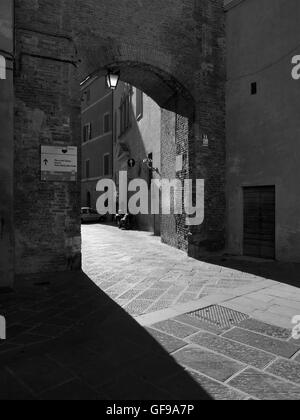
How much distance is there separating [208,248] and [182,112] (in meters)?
4.00

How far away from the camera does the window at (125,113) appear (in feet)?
66.0

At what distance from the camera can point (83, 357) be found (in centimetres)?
327

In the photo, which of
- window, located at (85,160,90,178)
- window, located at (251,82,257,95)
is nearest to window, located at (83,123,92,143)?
window, located at (85,160,90,178)

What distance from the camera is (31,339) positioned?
3688mm

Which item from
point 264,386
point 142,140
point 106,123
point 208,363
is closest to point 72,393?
point 208,363

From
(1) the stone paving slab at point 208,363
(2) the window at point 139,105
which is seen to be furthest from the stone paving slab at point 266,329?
(2) the window at point 139,105

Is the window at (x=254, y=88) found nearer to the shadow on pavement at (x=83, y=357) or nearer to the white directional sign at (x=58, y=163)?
the white directional sign at (x=58, y=163)

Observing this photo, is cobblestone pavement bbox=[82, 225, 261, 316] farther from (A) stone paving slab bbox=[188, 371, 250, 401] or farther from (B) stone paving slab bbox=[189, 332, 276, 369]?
(A) stone paving slab bbox=[188, 371, 250, 401]

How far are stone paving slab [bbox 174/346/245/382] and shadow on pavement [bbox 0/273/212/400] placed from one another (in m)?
0.13

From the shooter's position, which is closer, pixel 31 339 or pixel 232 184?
pixel 31 339

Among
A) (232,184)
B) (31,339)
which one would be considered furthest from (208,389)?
(232,184)

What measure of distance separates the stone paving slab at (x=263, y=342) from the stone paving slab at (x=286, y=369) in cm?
16
